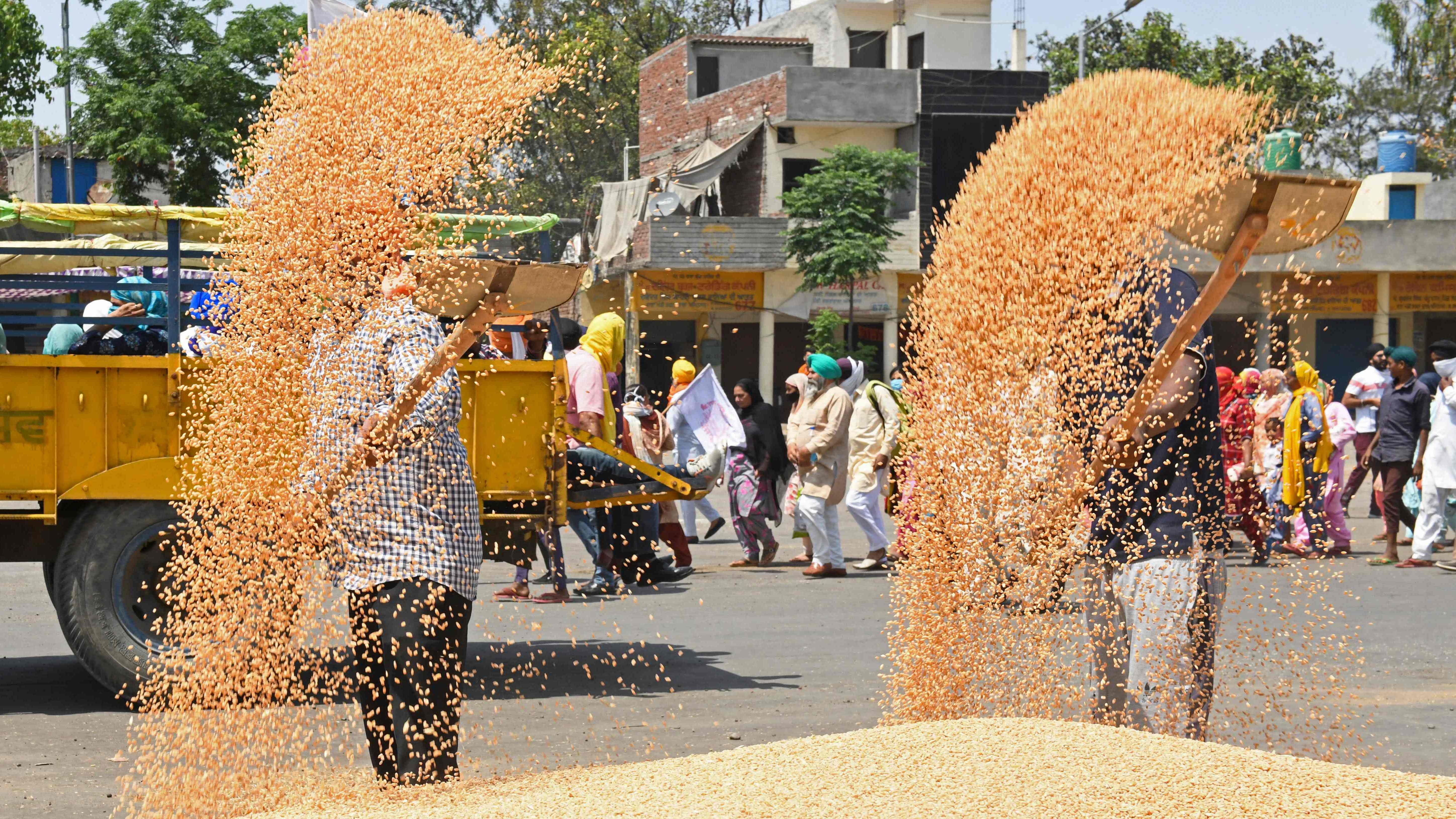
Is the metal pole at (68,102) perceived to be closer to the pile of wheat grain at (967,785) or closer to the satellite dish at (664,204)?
the satellite dish at (664,204)

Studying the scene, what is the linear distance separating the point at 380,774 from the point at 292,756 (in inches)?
10.4

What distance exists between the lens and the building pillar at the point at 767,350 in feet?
107

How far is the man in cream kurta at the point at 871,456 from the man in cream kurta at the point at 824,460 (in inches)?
4.9

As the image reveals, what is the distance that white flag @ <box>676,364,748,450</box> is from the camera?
1200cm

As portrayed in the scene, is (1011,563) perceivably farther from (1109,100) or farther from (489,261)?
(489,261)

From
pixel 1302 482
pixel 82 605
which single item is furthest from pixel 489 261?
pixel 1302 482

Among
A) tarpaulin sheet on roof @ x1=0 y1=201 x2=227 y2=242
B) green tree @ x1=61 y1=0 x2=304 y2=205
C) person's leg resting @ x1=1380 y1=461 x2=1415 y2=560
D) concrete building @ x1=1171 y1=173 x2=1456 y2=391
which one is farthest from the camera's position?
concrete building @ x1=1171 y1=173 x2=1456 y2=391

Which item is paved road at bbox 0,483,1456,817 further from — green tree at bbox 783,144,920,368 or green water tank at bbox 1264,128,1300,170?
green tree at bbox 783,144,920,368

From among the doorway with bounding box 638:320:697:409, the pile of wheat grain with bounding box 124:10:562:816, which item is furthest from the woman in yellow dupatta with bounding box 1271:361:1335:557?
the pile of wheat grain with bounding box 124:10:562:816

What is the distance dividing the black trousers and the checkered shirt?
63 millimetres

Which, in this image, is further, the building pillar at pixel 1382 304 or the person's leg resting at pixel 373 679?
the building pillar at pixel 1382 304

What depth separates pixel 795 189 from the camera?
102 ft

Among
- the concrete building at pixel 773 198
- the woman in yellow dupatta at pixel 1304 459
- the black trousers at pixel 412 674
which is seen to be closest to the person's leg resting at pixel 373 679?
the black trousers at pixel 412 674

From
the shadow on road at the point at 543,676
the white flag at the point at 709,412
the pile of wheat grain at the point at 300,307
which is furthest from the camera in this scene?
the white flag at the point at 709,412
